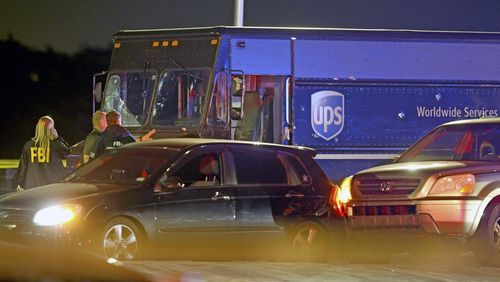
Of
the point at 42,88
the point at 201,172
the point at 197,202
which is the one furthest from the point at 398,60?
the point at 42,88

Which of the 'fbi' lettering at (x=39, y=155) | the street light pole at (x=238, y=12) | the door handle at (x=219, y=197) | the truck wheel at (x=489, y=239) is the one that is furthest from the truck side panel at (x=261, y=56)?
the truck wheel at (x=489, y=239)

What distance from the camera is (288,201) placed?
404 inches

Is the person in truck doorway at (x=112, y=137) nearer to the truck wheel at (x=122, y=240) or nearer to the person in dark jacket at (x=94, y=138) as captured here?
the person in dark jacket at (x=94, y=138)

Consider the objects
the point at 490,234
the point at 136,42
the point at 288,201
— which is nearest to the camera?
the point at 490,234

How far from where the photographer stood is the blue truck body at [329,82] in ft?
46.3

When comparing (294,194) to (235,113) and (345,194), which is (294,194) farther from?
(235,113)

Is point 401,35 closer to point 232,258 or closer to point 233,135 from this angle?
point 233,135

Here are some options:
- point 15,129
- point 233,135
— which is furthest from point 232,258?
point 15,129

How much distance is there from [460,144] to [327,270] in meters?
2.58

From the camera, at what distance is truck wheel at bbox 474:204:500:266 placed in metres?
9.52

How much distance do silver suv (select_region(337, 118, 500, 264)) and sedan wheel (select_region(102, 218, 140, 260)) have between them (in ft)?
8.69

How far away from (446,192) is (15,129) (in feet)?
111

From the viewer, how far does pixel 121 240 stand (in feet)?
29.9

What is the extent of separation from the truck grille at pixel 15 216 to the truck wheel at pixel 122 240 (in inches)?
31.7
